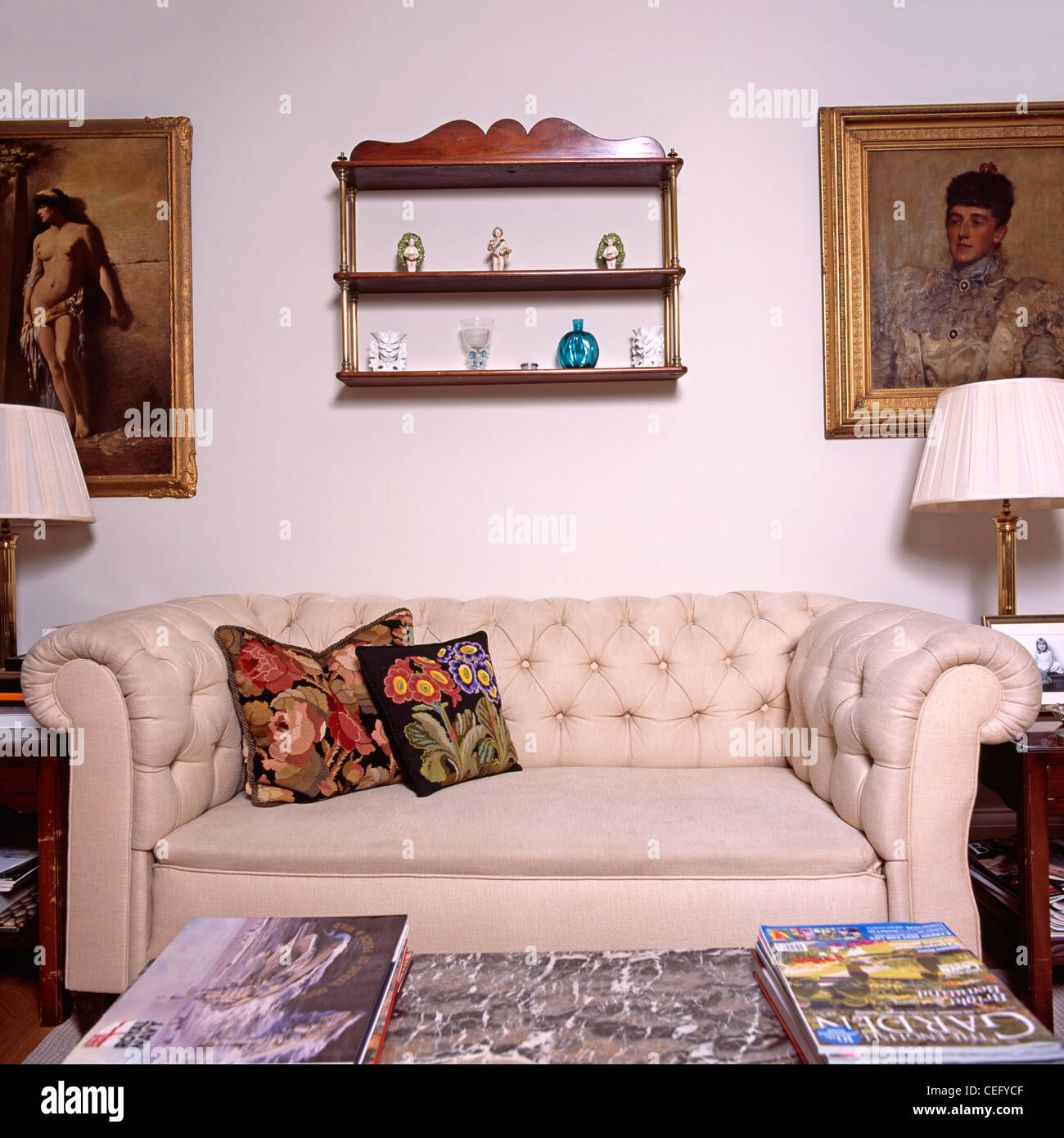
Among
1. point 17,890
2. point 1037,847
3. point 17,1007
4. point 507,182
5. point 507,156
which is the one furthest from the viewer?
point 507,182

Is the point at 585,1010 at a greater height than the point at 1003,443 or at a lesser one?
lesser

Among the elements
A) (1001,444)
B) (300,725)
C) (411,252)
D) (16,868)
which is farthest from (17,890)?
(1001,444)

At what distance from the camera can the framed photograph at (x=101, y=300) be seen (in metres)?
2.48

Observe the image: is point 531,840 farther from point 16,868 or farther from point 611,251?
point 611,251

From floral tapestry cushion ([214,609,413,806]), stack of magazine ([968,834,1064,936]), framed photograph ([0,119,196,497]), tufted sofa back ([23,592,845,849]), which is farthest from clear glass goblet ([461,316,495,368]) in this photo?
stack of magazine ([968,834,1064,936])

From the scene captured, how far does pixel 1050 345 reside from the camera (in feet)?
8.03

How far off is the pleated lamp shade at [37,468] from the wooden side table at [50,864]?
66cm

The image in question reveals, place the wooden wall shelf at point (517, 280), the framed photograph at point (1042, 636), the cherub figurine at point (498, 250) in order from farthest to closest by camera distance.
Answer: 1. the cherub figurine at point (498, 250)
2. the wooden wall shelf at point (517, 280)
3. the framed photograph at point (1042, 636)

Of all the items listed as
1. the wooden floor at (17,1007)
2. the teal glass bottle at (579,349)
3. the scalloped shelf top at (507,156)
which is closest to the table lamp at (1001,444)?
the teal glass bottle at (579,349)

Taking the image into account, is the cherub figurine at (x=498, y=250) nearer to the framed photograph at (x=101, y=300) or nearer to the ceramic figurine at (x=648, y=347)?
the ceramic figurine at (x=648, y=347)

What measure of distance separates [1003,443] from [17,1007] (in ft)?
8.60

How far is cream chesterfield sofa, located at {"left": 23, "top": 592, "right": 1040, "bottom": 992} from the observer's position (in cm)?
153

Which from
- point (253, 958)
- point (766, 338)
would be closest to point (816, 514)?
point (766, 338)

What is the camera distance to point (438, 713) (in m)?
1.85
